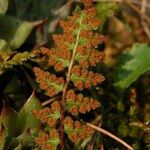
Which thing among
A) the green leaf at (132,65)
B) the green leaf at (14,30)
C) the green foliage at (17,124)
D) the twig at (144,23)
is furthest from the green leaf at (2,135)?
the twig at (144,23)

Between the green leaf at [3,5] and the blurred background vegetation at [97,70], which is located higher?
the green leaf at [3,5]

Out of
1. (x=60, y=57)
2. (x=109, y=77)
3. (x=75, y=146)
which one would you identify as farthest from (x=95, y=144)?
(x=109, y=77)

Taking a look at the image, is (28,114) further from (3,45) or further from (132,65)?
(132,65)

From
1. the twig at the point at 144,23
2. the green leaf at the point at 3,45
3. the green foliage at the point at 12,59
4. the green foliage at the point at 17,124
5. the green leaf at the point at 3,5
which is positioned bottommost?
the twig at the point at 144,23

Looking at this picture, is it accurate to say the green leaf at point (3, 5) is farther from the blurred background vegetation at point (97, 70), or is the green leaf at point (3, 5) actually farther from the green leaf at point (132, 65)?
the green leaf at point (132, 65)

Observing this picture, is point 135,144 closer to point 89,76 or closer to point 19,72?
point 89,76
